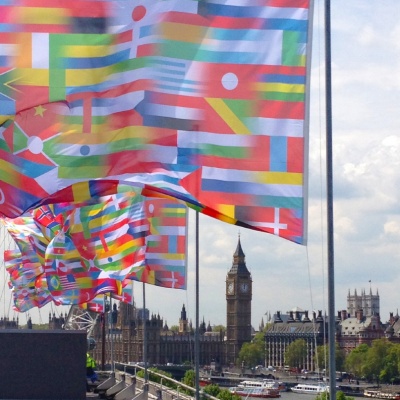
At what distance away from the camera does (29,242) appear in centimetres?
2552

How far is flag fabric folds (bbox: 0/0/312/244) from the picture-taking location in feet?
33.2

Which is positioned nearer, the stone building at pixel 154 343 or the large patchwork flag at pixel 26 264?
the large patchwork flag at pixel 26 264

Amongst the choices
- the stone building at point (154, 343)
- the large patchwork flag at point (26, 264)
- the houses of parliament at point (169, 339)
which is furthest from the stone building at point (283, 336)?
the large patchwork flag at point (26, 264)

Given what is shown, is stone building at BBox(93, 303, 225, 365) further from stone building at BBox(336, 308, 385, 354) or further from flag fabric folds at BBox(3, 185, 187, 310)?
flag fabric folds at BBox(3, 185, 187, 310)

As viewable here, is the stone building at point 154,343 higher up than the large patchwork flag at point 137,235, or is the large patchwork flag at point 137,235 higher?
the stone building at point 154,343

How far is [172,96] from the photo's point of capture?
34.6 ft

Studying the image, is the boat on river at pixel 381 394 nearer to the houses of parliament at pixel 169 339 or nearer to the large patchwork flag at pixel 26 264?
the houses of parliament at pixel 169 339

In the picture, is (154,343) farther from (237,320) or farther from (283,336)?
(283,336)

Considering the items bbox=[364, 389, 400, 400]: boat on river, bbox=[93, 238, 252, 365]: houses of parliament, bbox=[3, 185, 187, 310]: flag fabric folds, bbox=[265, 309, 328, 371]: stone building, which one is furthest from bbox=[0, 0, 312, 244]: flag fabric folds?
bbox=[265, 309, 328, 371]: stone building

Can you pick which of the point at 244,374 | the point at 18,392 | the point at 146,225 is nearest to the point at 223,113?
the point at 146,225

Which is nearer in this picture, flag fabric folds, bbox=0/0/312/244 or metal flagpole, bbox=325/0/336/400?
metal flagpole, bbox=325/0/336/400

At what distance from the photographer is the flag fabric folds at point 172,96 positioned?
1011cm

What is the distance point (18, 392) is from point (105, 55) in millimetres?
8279

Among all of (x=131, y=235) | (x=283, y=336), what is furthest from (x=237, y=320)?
(x=131, y=235)
